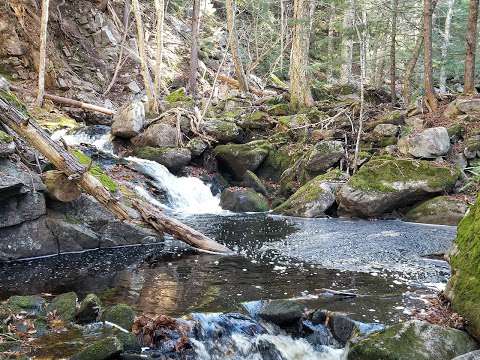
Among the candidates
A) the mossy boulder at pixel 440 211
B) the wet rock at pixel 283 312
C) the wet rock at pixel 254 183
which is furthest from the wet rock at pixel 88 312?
the wet rock at pixel 254 183

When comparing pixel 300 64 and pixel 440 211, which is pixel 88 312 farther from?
pixel 300 64

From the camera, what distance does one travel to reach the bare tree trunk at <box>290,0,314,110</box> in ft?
66.1

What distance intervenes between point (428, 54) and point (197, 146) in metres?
8.87

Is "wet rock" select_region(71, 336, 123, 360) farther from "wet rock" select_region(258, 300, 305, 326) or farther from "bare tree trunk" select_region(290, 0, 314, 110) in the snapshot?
"bare tree trunk" select_region(290, 0, 314, 110)

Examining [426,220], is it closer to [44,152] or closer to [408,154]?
[408,154]

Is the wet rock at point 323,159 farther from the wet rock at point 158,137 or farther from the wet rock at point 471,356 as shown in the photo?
the wet rock at point 471,356

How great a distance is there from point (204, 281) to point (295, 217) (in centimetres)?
697

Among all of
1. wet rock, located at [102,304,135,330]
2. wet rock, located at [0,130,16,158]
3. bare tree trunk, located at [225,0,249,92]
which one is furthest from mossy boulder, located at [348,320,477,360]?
bare tree trunk, located at [225,0,249,92]

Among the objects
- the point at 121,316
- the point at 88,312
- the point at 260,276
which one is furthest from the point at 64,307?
the point at 260,276

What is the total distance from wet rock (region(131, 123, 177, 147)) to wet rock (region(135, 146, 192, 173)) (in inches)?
16.3

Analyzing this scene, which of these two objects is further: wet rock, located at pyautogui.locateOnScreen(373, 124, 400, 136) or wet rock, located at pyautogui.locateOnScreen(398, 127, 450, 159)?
wet rock, located at pyautogui.locateOnScreen(373, 124, 400, 136)

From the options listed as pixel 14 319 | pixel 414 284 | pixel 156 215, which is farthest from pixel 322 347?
pixel 156 215

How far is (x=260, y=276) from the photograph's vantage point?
26.4 ft

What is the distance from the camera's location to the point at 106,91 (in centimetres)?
2612
